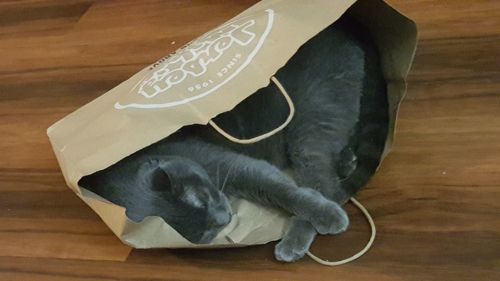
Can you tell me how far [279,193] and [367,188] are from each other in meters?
0.16

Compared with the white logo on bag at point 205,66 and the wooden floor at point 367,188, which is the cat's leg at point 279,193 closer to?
the wooden floor at point 367,188

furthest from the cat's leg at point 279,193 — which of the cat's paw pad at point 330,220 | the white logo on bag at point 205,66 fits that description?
the white logo on bag at point 205,66

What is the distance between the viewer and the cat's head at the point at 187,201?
1.08m

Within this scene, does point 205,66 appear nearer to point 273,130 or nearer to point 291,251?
point 273,130

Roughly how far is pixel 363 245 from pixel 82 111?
1.74ft

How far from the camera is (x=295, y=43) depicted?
1.10 meters

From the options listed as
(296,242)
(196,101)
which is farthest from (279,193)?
(196,101)

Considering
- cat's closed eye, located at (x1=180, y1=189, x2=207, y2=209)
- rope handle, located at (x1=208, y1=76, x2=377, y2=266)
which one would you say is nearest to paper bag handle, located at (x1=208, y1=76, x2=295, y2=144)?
rope handle, located at (x1=208, y1=76, x2=377, y2=266)

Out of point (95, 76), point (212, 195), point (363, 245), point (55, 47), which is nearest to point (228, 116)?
point (212, 195)

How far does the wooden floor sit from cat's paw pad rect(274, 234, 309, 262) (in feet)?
Answer: 0.05

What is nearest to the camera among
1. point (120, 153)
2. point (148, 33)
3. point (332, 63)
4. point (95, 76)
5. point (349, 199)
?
point (120, 153)

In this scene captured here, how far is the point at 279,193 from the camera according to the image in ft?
3.64

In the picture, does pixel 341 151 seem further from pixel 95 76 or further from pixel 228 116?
pixel 95 76

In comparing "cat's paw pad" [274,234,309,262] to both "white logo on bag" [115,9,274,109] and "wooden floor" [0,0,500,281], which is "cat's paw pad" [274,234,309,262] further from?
"white logo on bag" [115,9,274,109]
